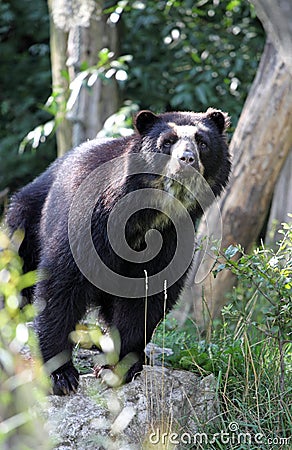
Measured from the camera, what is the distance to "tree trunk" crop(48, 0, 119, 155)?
8.43 m

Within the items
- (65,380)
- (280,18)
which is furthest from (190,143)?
(280,18)

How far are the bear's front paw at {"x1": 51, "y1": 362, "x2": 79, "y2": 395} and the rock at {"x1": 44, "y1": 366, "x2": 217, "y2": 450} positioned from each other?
4 centimetres

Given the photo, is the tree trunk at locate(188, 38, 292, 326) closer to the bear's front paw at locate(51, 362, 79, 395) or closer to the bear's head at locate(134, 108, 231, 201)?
the bear's head at locate(134, 108, 231, 201)

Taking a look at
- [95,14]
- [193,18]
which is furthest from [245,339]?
[193,18]

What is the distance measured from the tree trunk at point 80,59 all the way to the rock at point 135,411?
384 centimetres

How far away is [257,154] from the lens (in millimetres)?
7488

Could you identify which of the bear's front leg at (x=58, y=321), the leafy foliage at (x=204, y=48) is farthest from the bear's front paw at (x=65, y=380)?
the leafy foliage at (x=204, y=48)

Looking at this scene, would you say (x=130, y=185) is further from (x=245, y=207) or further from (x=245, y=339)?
(x=245, y=207)

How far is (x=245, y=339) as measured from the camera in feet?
16.8

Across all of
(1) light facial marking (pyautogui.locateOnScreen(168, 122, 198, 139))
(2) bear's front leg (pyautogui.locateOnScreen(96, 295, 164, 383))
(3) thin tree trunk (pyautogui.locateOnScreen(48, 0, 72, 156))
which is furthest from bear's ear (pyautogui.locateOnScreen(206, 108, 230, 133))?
(3) thin tree trunk (pyautogui.locateOnScreen(48, 0, 72, 156))

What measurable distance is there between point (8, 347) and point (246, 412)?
77.2 inches

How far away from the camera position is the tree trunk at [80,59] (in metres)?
8.43

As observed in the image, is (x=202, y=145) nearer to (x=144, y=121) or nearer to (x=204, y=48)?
(x=144, y=121)

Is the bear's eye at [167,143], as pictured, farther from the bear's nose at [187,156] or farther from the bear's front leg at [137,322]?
the bear's front leg at [137,322]
